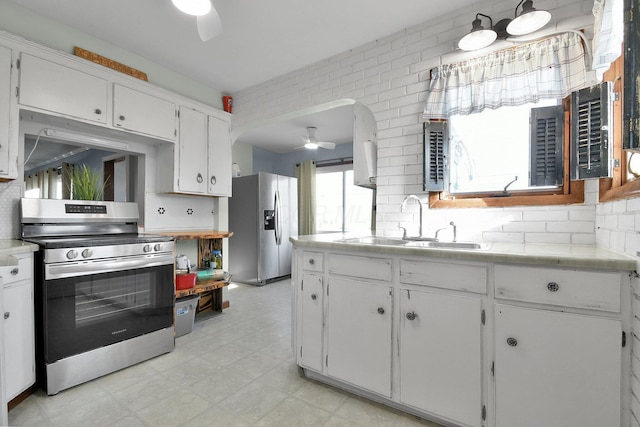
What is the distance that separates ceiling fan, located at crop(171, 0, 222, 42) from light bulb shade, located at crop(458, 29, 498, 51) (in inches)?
63.1

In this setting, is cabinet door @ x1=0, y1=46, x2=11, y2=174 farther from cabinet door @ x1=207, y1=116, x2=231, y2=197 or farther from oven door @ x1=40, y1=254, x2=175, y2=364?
cabinet door @ x1=207, y1=116, x2=231, y2=197

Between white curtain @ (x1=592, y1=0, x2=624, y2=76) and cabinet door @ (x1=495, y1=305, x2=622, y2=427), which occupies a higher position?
white curtain @ (x1=592, y1=0, x2=624, y2=76)

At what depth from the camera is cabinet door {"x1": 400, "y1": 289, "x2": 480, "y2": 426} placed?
1.42 metres

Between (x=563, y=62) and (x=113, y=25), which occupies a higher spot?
(x=113, y=25)

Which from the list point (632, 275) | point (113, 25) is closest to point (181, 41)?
point (113, 25)

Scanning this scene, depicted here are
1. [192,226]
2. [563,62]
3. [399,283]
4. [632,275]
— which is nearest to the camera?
[632,275]

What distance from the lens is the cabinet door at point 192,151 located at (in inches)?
119

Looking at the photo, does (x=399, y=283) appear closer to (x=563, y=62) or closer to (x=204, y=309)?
(x=563, y=62)

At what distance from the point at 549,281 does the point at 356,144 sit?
1.86m

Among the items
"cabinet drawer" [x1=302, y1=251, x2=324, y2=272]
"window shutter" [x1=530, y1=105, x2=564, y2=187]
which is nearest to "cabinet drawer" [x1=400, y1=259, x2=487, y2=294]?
"cabinet drawer" [x1=302, y1=251, x2=324, y2=272]

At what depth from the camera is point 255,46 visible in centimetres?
270

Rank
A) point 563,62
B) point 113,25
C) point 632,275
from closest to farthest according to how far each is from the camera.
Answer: point 632,275, point 563,62, point 113,25

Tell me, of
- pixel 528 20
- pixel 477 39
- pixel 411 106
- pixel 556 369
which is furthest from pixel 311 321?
pixel 528 20

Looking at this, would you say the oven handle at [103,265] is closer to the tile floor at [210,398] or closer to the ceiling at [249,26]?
the tile floor at [210,398]
